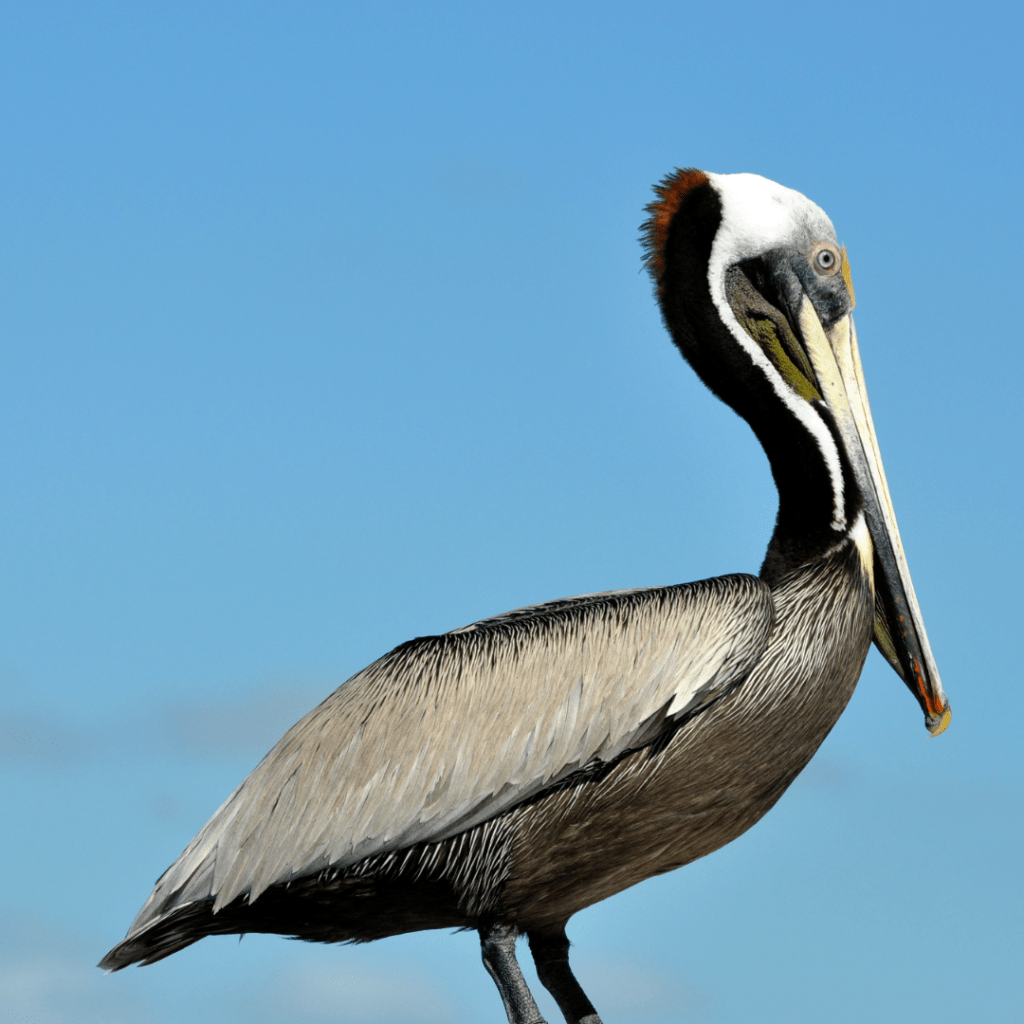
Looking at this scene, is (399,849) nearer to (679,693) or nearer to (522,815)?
(522,815)

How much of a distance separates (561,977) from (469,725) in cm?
141

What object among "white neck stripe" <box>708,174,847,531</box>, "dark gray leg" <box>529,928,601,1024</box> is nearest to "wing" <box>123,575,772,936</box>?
"white neck stripe" <box>708,174,847,531</box>

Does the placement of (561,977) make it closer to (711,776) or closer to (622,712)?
(711,776)

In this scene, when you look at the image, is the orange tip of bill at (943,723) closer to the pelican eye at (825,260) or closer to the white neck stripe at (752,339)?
the white neck stripe at (752,339)

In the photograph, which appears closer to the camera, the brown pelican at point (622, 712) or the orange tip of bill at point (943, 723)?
the brown pelican at point (622, 712)

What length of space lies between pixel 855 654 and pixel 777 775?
650 millimetres

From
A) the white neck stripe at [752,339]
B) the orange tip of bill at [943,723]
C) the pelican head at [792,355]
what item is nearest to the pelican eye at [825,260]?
the pelican head at [792,355]

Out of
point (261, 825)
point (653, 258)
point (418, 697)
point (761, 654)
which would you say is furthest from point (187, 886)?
point (653, 258)

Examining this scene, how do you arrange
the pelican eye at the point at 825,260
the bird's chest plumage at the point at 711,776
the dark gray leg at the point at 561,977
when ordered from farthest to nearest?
the pelican eye at the point at 825,260 → the dark gray leg at the point at 561,977 → the bird's chest plumage at the point at 711,776

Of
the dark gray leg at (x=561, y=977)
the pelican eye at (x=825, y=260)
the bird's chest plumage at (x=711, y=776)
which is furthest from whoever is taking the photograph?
the pelican eye at (x=825, y=260)

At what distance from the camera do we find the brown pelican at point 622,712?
17.8 feet

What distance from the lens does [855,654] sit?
5.85 m

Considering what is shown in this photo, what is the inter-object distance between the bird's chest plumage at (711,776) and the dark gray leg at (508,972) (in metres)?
0.14

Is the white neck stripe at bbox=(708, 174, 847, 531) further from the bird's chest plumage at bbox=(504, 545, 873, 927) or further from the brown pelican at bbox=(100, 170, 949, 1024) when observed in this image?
the bird's chest plumage at bbox=(504, 545, 873, 927)
